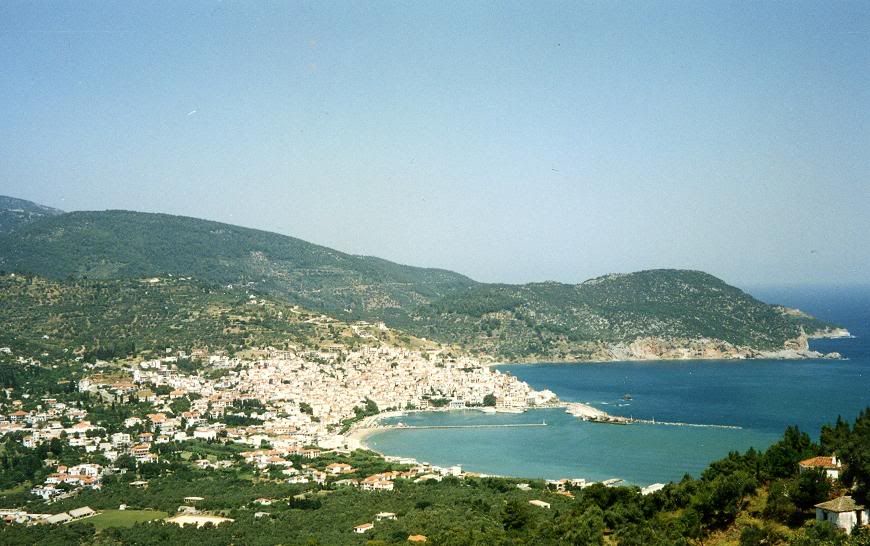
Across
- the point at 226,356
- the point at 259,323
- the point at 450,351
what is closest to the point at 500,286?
the point at 450,351

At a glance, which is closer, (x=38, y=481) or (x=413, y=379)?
(x=38, y=481)

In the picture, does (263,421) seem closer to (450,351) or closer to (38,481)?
(38,481)

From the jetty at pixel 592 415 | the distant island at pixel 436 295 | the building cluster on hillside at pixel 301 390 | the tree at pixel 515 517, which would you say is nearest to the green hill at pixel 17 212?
the distant island at pixel 436 295

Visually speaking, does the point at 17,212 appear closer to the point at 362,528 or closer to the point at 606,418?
the point at 606,418

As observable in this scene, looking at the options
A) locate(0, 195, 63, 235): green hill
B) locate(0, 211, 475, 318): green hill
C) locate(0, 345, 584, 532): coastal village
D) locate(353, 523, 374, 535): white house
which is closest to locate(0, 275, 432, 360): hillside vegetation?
locate(0, 345, 584, 532): coastal village

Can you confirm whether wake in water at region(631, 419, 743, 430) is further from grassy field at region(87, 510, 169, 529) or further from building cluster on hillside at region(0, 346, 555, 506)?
grassy field at region(87, 510, 169, 529)

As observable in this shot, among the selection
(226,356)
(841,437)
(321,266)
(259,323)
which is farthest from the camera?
(321,266)

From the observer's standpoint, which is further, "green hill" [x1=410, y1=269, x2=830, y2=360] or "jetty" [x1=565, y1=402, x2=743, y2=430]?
"green hill" [x1=410, y1=269, x2=830, y2=360]
